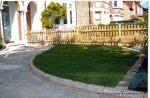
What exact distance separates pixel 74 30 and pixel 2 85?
45.3 feet

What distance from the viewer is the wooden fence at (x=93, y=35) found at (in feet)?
71.9

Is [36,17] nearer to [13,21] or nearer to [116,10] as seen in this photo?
[13,21]

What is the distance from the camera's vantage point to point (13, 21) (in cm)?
2488

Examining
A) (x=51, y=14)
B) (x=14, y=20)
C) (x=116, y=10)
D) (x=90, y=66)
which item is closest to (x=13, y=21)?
(x=14, y=20)

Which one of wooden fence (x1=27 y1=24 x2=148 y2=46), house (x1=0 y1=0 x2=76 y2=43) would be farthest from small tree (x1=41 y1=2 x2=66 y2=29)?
wooden fence (x1=27 y1=24 x2=148 y2=46)

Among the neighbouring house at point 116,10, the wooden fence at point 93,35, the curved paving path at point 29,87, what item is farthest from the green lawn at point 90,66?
the neighbouring house at point 116,10

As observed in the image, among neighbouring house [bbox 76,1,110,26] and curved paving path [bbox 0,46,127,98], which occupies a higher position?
neighbouring house [bbox 76,1,110,26]

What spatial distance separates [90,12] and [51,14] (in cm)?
970

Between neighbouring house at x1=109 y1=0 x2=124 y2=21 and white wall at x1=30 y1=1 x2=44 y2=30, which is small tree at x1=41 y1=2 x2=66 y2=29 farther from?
neighbouring house at x1=109 y1=0 x2=124 y2=21

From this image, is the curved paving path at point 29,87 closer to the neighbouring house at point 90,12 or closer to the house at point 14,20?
the house at point 14,20

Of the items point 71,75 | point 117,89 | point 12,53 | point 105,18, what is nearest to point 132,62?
point 71,75

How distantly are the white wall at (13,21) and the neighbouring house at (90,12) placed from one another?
32.7ft

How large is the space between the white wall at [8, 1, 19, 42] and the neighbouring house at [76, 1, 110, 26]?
32.7 feet

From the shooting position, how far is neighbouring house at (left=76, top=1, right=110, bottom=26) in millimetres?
Answer: 34781
